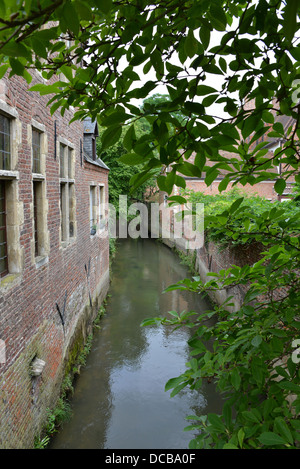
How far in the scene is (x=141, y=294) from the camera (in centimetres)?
1359

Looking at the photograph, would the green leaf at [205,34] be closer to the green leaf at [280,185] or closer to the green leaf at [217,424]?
the green leaf at [280,185]

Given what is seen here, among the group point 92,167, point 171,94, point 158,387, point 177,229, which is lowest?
point 158,387

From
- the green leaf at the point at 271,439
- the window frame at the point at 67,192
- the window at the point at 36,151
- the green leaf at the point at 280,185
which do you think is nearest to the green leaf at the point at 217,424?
the green leaf at the point at 271,439

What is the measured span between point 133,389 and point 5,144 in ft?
18.8

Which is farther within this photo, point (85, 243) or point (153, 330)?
point (153, 330)

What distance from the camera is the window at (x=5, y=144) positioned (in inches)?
161

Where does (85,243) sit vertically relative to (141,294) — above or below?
above

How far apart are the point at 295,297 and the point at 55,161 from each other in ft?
18.2

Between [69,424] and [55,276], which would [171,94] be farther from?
→ [69,424]

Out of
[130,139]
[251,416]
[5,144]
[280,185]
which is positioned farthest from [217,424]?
[5,144]

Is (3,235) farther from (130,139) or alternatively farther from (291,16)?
(291,16)

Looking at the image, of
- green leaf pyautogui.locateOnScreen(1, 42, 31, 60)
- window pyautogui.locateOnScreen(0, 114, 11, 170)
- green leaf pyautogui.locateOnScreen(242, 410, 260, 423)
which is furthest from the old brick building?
green leaf pyautogui.locateOnScreen(1, 42, 31, 60)

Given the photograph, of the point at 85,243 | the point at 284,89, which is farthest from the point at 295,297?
the point at 85,243

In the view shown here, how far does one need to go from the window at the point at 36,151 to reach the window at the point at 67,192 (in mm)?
1532
